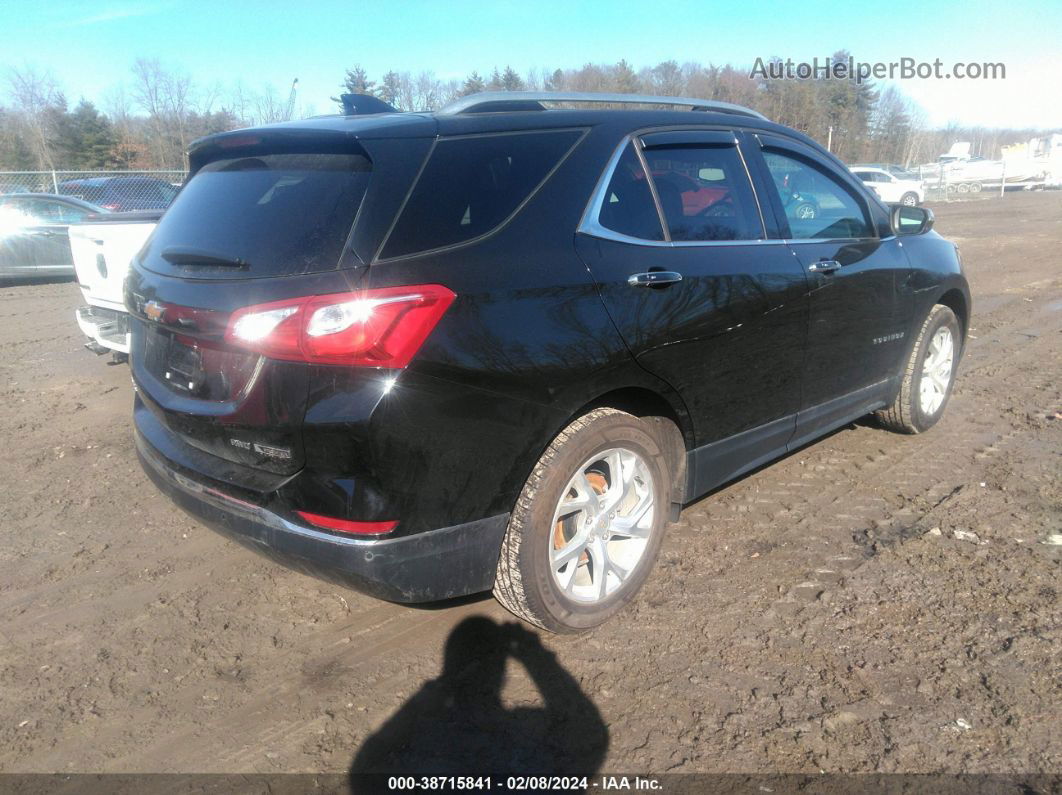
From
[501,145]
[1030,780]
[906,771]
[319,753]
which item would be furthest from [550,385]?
[1030,780]

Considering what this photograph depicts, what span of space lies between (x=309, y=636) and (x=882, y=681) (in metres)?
2.06

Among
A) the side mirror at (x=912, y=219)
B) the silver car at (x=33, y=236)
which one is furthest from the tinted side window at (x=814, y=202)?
the silver car at (x=33, y=236)

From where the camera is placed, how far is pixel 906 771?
91.2 inches

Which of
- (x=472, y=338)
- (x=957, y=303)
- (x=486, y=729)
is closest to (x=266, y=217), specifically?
(x=472, y=338)

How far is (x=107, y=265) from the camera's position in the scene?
508 cm

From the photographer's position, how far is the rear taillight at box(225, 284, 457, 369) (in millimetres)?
2316

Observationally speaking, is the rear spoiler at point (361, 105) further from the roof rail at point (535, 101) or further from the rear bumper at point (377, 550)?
the rear bumper at point (377, 550)

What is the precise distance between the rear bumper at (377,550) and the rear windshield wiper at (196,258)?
2.45ft

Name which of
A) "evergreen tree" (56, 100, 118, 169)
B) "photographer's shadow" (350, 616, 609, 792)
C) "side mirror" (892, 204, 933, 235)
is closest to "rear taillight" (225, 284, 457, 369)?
"photographer's shadow" (350, 616, 609, 792)

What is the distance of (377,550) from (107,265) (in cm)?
370

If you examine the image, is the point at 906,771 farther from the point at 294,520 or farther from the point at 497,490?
the point at 294,520

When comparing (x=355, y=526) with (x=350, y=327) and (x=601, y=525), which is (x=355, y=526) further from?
(x=601, y=525)

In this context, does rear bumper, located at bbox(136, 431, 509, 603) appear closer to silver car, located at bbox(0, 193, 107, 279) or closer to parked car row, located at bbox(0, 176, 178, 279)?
parked car row, located at bbox(0, 176, 178, 279)

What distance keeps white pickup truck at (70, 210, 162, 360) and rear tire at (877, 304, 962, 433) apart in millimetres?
4663
